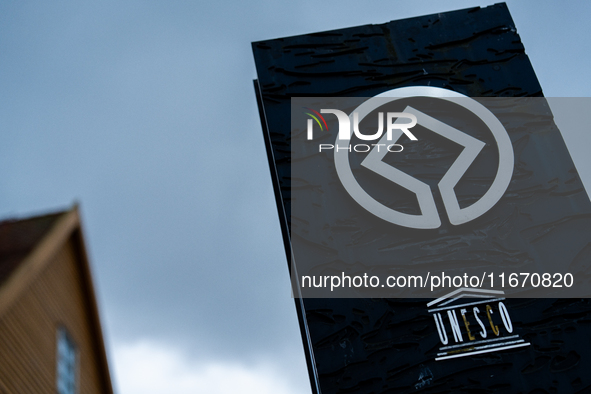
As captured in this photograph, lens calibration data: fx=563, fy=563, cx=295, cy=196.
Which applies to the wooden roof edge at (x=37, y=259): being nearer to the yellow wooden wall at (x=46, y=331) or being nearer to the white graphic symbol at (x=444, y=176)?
the yellow wooden wall at (x=46, y=331)

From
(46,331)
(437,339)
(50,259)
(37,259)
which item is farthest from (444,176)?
(46,331)

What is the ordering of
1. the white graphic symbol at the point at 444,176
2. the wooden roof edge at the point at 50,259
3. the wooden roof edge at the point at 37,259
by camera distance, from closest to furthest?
the wooden roof edge at the point at 37,259, the wooden roof edge at the point at 50,259, the white graphic symbol at the point at 444,176

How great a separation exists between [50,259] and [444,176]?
7.64 metres

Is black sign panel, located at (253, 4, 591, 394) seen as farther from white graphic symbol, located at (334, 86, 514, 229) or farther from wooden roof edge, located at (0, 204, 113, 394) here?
wooden roof edge, located at (0, 204, 113, 394)

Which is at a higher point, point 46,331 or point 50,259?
point 50,259

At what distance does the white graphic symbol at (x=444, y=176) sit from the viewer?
409 inches

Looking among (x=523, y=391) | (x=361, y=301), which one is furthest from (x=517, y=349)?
(x=361, y=301)

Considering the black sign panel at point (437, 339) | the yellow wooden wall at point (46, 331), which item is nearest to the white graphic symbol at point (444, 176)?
the black sign panel at point (437, 339)

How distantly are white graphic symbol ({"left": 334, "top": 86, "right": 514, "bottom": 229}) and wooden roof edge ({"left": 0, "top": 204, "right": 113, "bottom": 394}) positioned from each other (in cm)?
543

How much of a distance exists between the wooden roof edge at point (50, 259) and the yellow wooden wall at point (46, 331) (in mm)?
129

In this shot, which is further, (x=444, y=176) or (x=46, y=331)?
(x=444, y=176)

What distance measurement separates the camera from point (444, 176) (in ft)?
35.6

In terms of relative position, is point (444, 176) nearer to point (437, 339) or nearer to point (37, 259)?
point (437, 339)

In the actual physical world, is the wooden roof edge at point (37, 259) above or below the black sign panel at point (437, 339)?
above
